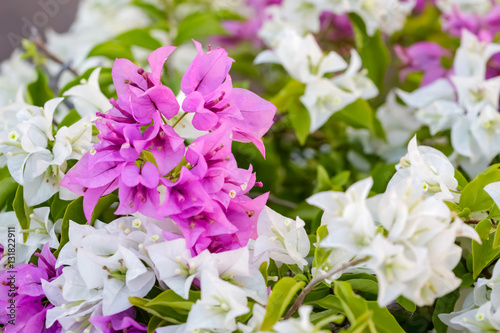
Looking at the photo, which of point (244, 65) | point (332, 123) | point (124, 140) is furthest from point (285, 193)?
point (124, 140)

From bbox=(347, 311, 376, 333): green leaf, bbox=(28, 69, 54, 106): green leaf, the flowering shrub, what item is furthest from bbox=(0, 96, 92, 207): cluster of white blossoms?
bbox=(347, 311, 376, 333): green leaf

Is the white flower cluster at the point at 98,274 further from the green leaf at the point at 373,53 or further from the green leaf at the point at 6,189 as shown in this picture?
the green leaf at the point at 373,53

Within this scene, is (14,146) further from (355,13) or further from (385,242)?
(355,13)

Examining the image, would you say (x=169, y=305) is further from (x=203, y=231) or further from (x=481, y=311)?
(x=481, y=311)

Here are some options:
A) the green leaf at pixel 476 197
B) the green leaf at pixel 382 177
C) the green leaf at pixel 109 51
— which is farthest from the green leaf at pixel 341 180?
the green leaf at pixel 109 51

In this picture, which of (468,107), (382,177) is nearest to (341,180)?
(382,177)

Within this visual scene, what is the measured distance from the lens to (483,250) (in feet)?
1.21

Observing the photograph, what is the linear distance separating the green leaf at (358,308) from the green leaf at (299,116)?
0.27 metres

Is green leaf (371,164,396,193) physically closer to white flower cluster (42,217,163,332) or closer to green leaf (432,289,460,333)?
green leaf (432,289,460,333)

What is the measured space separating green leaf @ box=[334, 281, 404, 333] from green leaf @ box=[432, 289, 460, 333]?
8 cm

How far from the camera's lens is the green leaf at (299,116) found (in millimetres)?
571

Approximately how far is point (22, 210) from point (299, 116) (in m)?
0.30

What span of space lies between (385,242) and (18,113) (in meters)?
0.30

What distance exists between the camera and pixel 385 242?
28 cm
